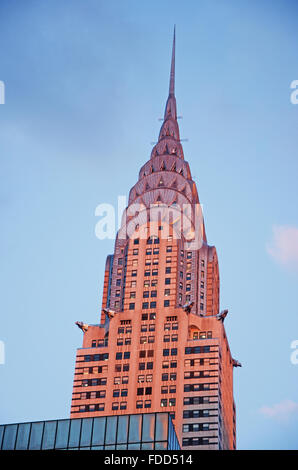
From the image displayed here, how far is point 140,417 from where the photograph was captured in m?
108
